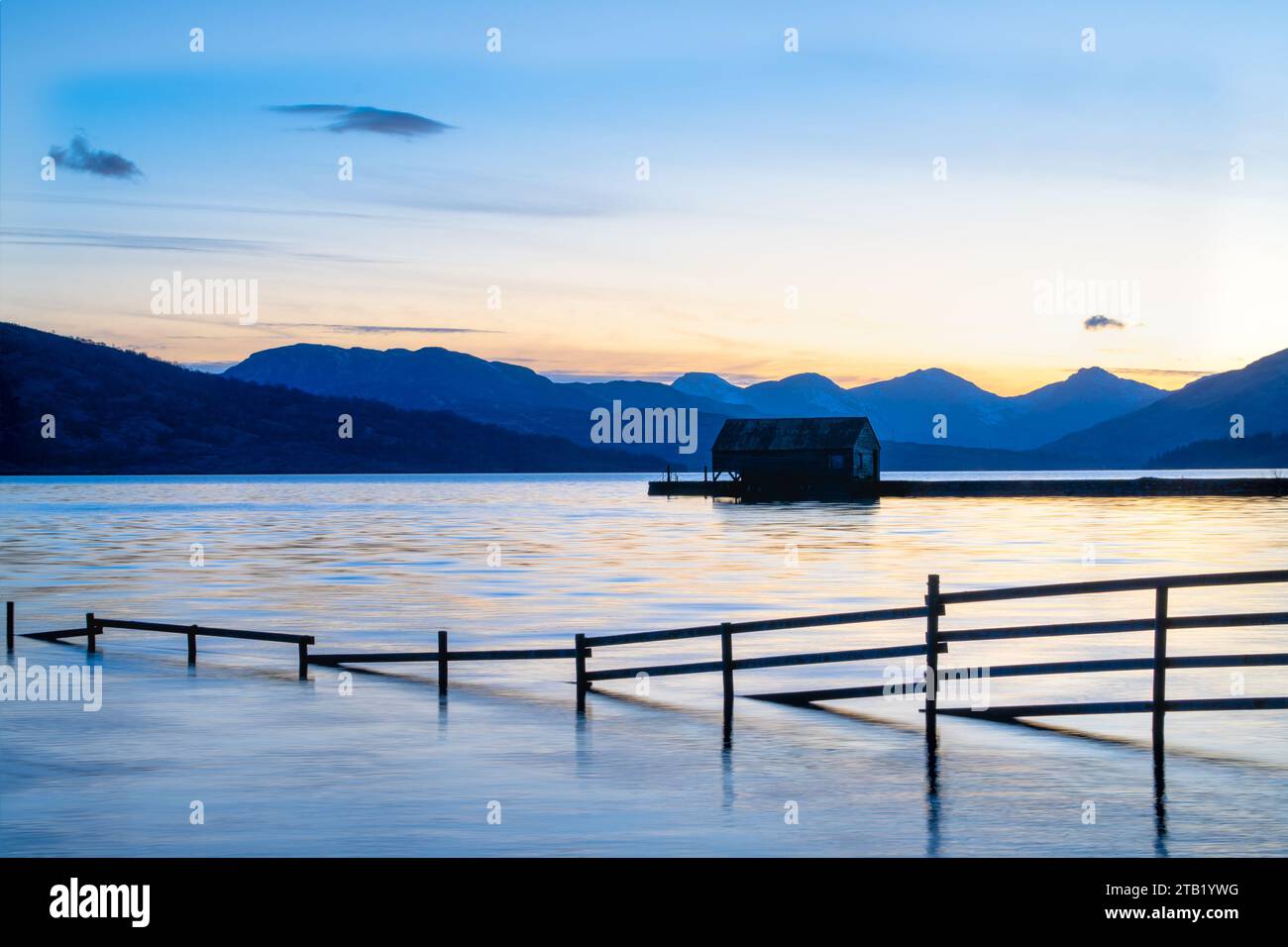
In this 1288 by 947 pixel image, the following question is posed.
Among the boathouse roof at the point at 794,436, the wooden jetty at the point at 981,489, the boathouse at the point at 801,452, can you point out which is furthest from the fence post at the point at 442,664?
the wooden jetty at the point at 981,489

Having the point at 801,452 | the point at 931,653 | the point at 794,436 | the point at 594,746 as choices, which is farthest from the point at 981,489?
the point at 594,746

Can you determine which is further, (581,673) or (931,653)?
(581,673)

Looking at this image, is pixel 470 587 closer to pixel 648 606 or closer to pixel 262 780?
pixel 648 606

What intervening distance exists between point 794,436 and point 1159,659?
106771 mm

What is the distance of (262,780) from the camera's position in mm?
16719

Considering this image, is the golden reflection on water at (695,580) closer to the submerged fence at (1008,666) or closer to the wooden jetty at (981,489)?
the submerged fence at (1008,666)

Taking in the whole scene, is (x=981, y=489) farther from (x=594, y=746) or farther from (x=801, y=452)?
(x=594, y=746)

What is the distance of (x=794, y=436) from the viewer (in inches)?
4847

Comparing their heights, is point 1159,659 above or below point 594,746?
above

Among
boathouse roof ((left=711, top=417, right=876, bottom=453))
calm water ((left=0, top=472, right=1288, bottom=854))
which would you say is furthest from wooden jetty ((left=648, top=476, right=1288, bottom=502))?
calm water ((left=0, top=472, right=1288, bottom=854))

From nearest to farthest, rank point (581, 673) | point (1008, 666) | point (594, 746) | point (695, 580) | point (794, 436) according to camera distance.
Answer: point (594, 746)
point (1008, 666)
point (581, 673)
point (695, 580)
point (794, 436)

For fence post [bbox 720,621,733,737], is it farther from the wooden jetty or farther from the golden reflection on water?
the wooden jetty
